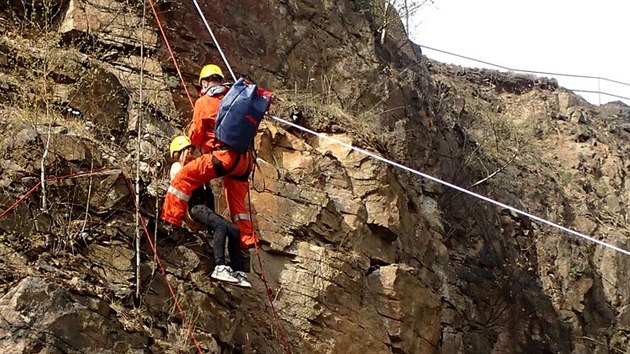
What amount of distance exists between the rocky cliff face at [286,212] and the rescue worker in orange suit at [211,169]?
36cm

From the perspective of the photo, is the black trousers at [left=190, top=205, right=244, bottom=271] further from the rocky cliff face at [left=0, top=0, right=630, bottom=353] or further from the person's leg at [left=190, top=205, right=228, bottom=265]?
the rocky cliff face at [left=0, top=0, right=630, bottom=353]

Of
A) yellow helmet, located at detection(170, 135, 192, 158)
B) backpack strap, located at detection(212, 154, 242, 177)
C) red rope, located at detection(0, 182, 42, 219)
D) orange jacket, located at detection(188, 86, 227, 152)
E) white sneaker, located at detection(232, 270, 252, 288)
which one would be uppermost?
orange jacket, located at detection(188, 86, 227, 152)

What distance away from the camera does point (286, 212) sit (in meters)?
9.05

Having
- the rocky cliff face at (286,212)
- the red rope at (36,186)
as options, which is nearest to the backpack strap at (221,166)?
the rocky cliff face at (286,212)

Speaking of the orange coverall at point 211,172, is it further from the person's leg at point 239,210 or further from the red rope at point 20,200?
the red rope at point 20,200

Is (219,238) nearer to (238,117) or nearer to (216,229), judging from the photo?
(216,229)

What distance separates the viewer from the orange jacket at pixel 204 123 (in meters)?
7.93

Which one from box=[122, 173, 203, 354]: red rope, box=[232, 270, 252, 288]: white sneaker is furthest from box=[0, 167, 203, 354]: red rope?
box=[232, 270, 252, 288]: white sneaker

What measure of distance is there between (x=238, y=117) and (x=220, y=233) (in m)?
1.04

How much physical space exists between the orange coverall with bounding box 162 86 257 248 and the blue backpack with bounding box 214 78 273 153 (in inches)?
3.9

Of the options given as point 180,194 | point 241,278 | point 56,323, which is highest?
point 180,194

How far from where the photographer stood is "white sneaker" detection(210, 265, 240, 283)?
7578 mm

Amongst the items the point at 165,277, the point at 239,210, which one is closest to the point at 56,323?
the point at 165,277

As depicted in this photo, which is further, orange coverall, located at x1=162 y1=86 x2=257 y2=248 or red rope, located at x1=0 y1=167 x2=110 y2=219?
orange coverall, located at x1=162 y1=86 x2=257 y2=248
